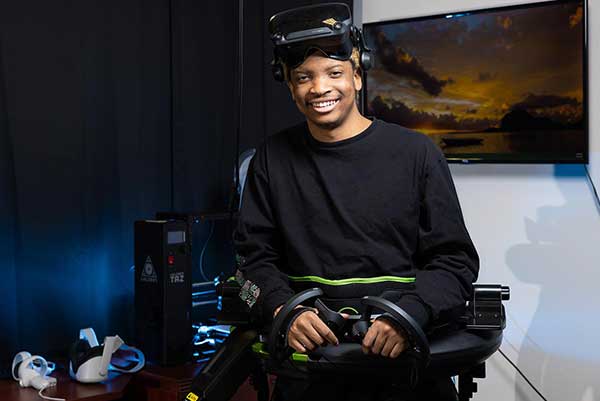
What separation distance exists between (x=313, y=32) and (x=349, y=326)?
599mm

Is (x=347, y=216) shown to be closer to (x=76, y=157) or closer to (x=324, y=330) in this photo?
(x=324, y=330)

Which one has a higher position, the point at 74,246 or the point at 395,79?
the point at 395,79

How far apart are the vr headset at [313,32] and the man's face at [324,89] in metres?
0.02

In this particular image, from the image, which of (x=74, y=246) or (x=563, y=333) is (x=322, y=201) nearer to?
(x=74, y=246)

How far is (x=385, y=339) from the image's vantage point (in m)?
1.40

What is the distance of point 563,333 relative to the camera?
10.3 feet

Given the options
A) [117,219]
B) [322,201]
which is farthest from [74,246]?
[322,201]

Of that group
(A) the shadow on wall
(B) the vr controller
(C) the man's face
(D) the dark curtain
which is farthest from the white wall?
(B) the vr controller

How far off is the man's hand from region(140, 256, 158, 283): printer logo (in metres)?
1.56

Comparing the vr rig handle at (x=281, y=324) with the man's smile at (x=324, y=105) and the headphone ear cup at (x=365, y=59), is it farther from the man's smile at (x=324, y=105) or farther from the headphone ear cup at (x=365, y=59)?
the headphone ear cup at (x=365, y=59)

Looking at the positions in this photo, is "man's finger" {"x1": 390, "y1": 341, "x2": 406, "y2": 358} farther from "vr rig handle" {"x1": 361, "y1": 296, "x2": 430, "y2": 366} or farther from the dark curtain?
the dark curtain

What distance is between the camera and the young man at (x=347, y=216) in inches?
62.7

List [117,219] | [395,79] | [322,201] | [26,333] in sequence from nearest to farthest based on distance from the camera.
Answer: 1. [322,201]
2. [26,333]
3. [117,219]
4. [395,79]

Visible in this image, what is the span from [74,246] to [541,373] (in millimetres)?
1935
